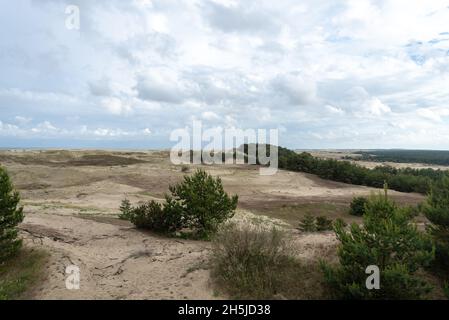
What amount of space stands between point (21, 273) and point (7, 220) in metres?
2.06

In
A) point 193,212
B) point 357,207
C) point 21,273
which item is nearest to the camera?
point 21,273

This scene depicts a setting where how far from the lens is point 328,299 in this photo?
10.3 m

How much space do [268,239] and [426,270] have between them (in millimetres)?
4692

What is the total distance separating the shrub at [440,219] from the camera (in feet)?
36.9

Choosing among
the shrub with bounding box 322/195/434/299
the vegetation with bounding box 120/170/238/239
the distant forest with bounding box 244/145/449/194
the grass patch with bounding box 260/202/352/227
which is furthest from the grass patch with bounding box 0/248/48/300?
the distant forest with bounding box 244/145/449/194

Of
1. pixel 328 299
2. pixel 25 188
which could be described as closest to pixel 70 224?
pixel 328 299

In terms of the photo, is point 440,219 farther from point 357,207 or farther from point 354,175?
point 354,175

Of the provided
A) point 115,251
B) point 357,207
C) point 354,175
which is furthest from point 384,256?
point 354,175

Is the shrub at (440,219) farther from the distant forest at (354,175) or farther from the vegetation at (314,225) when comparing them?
the distant forest at (354,175)

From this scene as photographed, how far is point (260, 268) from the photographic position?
11297 millimetres

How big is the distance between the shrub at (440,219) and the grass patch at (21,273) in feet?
38.8

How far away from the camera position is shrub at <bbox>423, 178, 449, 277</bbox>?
1125 centimetres

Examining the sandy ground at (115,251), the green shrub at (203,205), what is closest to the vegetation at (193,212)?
the green shrub at (203,205)

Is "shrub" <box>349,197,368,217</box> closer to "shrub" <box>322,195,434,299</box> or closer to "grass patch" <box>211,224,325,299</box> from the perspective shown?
"grass patch" <box>211,224,325,299</box>
